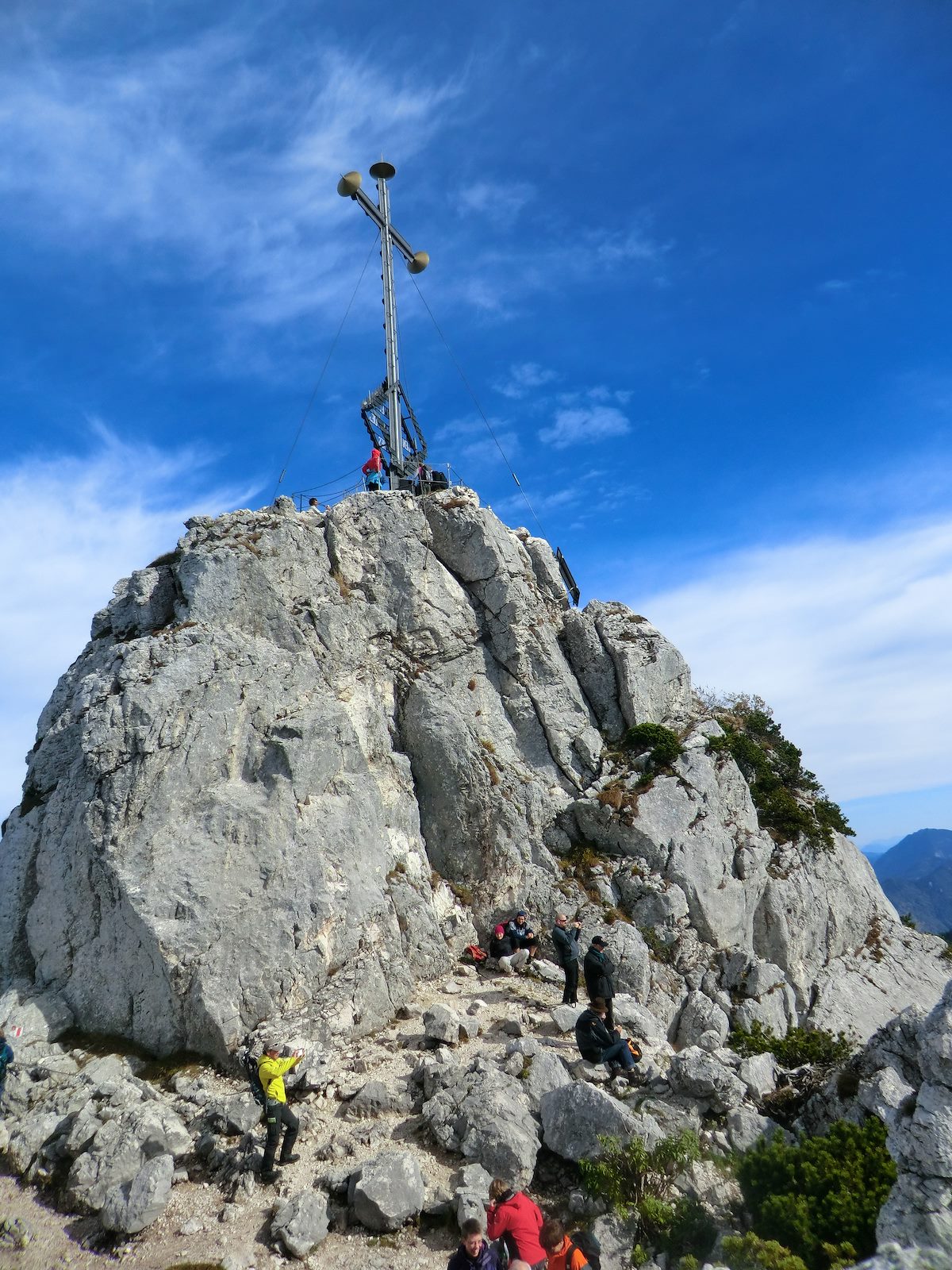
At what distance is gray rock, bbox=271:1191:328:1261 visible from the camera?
13094mm

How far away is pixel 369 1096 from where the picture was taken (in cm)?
1720

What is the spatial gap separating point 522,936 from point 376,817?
669cm

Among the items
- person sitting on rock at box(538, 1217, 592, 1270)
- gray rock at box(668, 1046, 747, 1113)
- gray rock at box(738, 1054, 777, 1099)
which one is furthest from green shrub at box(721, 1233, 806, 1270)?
gray rock at box(738, 1054, 777, 1099)

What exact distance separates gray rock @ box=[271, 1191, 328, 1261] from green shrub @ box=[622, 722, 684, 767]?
71.3ft

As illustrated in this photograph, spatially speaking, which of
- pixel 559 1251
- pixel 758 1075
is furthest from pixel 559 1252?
pixel 758 1075

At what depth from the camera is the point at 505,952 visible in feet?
82.3

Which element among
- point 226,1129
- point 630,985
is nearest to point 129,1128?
point 226,1129

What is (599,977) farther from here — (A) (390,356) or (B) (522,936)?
(A) (390,356)

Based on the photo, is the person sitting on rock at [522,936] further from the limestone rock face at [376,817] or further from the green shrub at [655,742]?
the green shrub at [655,742]

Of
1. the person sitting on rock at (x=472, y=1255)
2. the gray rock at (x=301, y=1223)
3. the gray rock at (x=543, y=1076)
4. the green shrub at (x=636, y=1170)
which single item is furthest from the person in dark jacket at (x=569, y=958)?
the person sitting on rock at (x=472, y=1255)

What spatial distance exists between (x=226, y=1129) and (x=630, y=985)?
1421cm

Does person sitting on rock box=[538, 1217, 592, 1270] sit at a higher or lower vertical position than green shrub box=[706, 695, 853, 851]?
lower

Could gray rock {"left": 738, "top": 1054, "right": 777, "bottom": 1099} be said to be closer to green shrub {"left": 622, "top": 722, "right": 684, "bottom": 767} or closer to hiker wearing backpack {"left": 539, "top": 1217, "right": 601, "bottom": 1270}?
hiker wearing backpack {"left": 539, "top": 1217, "right": 601, "bottom": 1270}

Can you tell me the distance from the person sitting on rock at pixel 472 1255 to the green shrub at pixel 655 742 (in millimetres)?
22427
